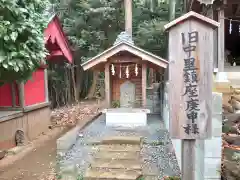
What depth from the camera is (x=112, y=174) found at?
5242 millimetres

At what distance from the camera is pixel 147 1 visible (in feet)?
60.9

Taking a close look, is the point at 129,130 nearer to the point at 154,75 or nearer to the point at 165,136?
the point at 165,136

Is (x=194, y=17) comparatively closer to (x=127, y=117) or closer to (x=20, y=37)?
(x=20, y=37)

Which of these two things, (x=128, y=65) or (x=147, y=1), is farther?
(x=147, y=1)

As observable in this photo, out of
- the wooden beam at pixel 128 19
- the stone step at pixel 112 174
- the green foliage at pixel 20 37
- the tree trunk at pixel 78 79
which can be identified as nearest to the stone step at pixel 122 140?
the stone step at pixel 112 174

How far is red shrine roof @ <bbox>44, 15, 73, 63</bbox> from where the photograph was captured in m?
9.48

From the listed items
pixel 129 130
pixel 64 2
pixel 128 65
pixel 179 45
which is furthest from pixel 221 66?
pixel 64 2

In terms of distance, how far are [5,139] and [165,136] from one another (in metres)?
4.91

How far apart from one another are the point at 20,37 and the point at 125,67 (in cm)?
538

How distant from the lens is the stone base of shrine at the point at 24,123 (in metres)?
7.80

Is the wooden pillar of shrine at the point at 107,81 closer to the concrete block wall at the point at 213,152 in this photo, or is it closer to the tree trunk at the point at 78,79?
the concrete block wall at the point at 213,152

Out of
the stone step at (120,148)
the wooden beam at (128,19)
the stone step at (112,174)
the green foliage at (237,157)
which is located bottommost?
the stone step at (112,174)

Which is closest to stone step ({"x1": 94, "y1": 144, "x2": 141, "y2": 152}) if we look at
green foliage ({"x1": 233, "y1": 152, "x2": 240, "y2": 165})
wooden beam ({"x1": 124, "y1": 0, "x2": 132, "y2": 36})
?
green foliage ({"x1": 233, "y1": 152, "x2": 240, "y2": 165})

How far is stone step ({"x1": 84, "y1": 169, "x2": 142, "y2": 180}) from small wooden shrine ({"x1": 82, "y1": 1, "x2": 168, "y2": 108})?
14.2 ft
